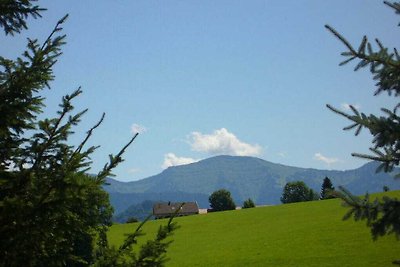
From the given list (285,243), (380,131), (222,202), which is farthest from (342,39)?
(222,202)

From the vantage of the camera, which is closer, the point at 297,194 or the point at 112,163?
the point at 112,163

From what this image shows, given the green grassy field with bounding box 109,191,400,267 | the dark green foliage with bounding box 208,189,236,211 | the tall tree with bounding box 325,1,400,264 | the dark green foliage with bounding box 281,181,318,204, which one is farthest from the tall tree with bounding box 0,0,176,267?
the dark green foliage with bounding box 281,181,318,204

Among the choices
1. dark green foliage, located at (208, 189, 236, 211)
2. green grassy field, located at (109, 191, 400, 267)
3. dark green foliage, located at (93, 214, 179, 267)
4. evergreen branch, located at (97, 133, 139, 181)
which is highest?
dark green foliage, located at (208, 189, 236, 211)

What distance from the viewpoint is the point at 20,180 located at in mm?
5793

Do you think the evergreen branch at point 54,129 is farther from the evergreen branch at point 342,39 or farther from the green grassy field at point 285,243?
the green grassy field at point 285,243

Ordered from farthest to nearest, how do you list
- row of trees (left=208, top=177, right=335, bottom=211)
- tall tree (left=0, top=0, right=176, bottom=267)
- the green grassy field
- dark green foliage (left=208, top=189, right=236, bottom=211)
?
row of trees (left=208, top=177, right=335, bottom=211) → dark green foliage (left=208, top=189, right=236, bottom=211) → the green grassy field → tall tree (left=0, top=0, right=176, bottom=267)

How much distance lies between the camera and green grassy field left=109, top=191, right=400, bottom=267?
1374 inches

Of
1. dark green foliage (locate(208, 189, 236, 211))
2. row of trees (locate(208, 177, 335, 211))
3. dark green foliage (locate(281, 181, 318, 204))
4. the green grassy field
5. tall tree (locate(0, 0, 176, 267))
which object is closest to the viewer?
tall tree (locate(0, 0, 176, 267))

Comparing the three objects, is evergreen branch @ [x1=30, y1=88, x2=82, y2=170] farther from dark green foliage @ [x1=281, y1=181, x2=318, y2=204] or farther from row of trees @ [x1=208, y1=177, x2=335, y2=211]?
dark green foliage @ [x1=281, y1=181, x2=318, y2=204]

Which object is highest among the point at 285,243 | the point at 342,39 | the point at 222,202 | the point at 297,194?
the point at 297,194

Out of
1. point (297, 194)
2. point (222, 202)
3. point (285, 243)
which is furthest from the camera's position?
point (297, 194)

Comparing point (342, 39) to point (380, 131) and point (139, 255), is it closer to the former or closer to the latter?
point (380, 131)

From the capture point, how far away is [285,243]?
43.9m

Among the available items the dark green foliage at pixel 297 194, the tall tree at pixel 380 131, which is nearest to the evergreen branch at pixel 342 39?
the tall tree at pixel 380 131
